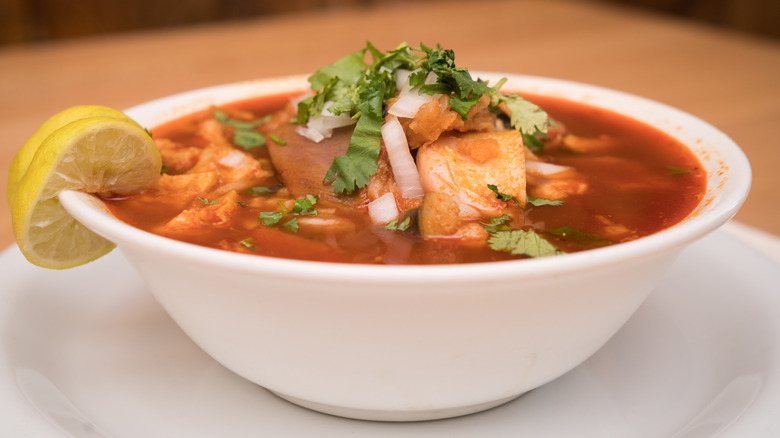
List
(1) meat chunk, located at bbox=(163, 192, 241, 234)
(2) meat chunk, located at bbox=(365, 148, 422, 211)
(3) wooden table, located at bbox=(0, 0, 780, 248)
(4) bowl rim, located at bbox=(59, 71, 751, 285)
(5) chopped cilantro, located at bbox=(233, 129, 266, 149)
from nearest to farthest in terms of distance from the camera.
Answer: (4) bowl rim, located at bbox=(59, 71, 751, 285) → (1) meat chunk, located at bbox=(163, 192, 241, 234) → (2) meat chunk, located at bbox=(365, 148, 422, 211) → (5) chopped cilantro, located at bbox=(233, 129, 266, 149) → (3) wooden table, located at bbox=(0, 0, 780, 248)

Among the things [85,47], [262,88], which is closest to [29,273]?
[262,88]

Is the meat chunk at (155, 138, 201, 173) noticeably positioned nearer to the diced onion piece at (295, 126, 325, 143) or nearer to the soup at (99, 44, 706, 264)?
the soup at (99, 44, 706, 264)

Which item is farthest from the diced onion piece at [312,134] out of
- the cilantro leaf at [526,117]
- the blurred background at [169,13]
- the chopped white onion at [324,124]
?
the blurred background at [169,13]

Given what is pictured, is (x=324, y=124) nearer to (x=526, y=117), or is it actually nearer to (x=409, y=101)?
(x=409, y=101)

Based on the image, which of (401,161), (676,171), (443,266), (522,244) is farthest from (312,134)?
(676,171)

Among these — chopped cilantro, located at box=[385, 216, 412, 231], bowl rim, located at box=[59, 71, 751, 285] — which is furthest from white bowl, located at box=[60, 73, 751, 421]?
chopped cilantro, located at box=[385, 216, 412, 231]

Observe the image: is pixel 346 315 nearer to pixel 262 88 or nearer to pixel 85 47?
pixel 262 88

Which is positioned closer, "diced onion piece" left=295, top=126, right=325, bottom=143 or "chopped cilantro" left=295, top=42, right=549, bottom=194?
"chopped cilantro" left=295, top=42, right=549, bottom=194
